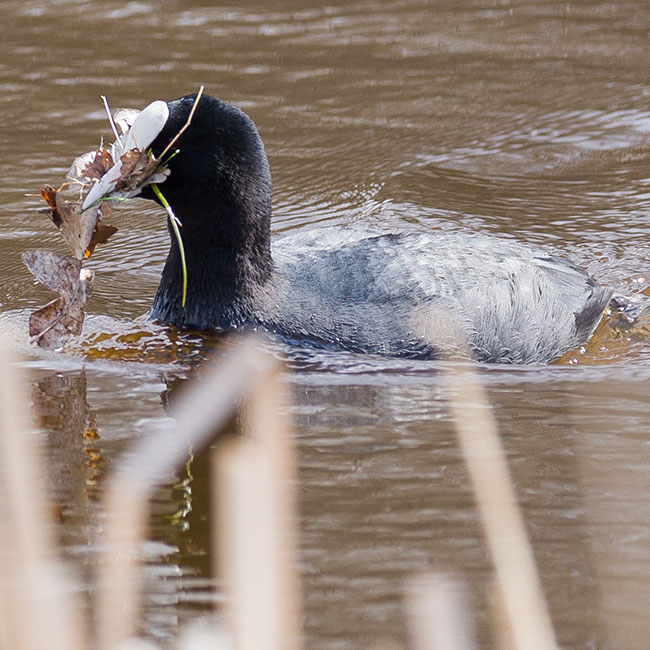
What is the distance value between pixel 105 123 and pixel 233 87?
0.93 meters

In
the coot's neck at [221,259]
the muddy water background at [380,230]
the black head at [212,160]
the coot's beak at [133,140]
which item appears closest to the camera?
the muddy water background at [380,230]

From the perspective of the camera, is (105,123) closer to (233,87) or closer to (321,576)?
(233,87)

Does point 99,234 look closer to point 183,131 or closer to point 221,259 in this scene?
point 183,131

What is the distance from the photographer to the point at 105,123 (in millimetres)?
6719

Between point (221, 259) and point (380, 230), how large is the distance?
90 centimetres

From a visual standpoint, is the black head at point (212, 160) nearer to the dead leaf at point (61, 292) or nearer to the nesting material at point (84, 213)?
the nesting material at point (84, 213)

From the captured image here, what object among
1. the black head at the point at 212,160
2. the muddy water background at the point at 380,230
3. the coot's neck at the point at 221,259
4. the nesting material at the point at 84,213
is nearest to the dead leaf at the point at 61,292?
the nesting material at the point at 84,213

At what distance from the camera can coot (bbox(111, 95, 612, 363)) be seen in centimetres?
400

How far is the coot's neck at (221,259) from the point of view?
412 cm

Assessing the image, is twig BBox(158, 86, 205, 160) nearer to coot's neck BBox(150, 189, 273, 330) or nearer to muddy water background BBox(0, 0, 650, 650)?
coot's neck BBox(150, 189, 273, 330)

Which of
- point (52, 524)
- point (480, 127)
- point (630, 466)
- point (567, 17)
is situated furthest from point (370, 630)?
point (567, 17)

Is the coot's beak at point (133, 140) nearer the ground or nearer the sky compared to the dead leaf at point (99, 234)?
nearer the sky

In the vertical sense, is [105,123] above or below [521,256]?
above

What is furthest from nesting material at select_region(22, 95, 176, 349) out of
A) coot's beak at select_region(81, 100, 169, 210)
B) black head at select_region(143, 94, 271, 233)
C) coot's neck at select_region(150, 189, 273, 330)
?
coot's neck at select_region(150, 189, 273, 330)
